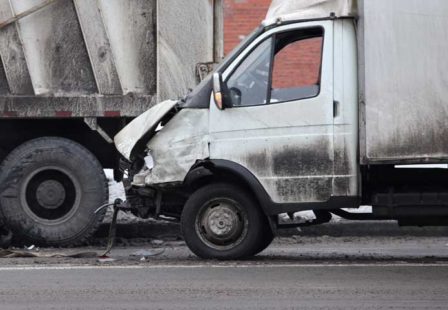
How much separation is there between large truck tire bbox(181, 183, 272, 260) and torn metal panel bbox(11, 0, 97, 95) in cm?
233

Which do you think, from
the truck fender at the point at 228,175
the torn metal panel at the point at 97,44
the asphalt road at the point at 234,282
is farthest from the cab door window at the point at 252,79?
the torn metal panel at the point at 97,44

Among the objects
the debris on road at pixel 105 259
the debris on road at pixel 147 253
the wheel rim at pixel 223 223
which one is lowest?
the debris on road at pixel 105 259

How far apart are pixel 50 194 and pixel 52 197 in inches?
1.7

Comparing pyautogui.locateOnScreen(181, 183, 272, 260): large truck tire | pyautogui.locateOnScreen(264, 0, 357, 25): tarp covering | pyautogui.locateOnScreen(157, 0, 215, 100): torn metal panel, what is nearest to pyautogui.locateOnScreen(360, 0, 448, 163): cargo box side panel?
pyautogui.locateOnScreen(264, 0, 357, 25): tarp covering

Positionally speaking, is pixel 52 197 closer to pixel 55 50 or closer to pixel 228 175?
pixel 55 50

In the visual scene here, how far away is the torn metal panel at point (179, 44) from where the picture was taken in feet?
36.0

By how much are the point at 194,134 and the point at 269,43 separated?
1.06 metres

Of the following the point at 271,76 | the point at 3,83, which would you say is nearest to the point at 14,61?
the point at 3,83

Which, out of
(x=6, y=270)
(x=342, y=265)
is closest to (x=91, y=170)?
(x=6, y=270)

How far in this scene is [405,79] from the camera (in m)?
9.09

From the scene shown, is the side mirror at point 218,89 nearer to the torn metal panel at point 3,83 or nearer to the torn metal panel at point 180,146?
the torn metal panel at point 180,146

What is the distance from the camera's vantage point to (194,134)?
9477mm

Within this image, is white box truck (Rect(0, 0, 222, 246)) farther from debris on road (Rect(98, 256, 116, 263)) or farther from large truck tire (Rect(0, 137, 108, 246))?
debris on road (Rect(98, 256, 116, 263))

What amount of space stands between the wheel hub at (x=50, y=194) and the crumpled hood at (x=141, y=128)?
1725mm
